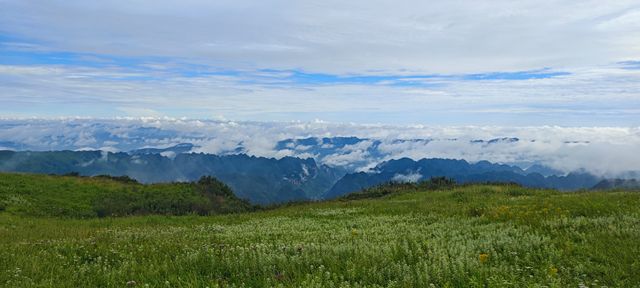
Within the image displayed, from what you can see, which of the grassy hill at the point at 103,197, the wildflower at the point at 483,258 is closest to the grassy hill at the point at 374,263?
the wildflower at the point at 483,258

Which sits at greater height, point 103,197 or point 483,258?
point 483,258

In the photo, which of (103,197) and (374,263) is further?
(103,197)

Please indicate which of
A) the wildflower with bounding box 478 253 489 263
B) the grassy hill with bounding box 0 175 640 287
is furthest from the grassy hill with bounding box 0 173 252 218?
the wildflower with bounding box 478 253 489 263

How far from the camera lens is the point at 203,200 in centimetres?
4641

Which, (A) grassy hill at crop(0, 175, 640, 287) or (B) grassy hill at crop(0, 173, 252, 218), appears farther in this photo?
(B) grassy hill at crop(0, 173, 252, 218)

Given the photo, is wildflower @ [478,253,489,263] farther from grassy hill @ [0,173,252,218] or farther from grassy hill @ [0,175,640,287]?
grassy hill @ [0,173,252,218]

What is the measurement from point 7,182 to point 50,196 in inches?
197

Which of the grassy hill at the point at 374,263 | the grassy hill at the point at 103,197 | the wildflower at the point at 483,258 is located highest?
the wildflower at the point at 483,258

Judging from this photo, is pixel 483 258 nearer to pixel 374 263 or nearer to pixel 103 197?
pixel 374 263

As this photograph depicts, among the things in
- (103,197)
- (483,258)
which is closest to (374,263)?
(483,258)

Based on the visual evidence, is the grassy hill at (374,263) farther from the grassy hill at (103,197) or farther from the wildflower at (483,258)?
the grassy hill at (103,197)

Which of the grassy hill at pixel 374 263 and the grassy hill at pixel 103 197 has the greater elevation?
the grassy hill at pixel 374 263

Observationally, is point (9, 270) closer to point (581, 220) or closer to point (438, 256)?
point (438, 256)

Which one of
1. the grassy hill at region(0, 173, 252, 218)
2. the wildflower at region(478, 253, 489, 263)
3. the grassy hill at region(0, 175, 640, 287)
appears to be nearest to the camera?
the grassy hill at region(0, 175, 640, 287)
